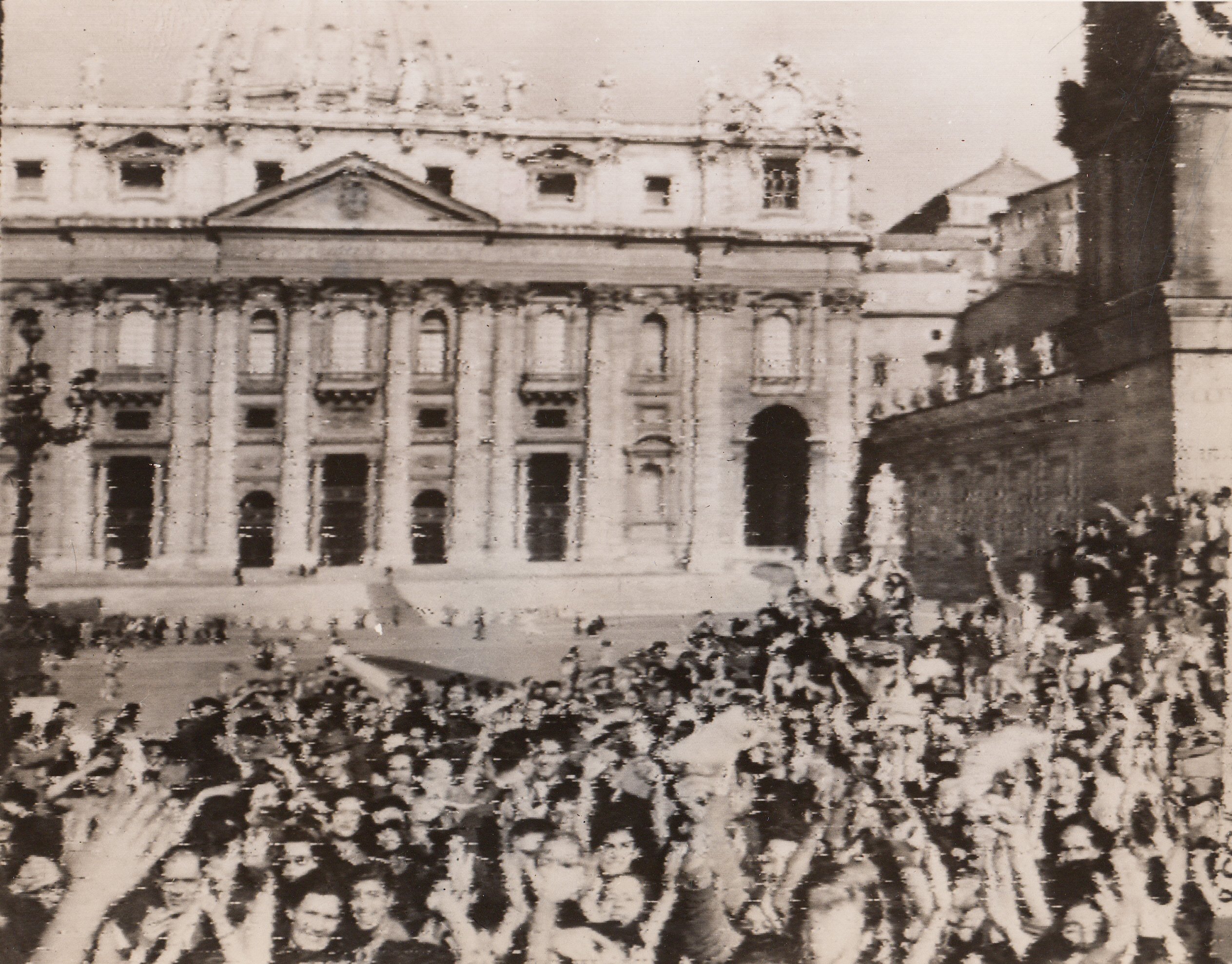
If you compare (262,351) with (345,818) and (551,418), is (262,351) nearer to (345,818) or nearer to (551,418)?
(551,418)

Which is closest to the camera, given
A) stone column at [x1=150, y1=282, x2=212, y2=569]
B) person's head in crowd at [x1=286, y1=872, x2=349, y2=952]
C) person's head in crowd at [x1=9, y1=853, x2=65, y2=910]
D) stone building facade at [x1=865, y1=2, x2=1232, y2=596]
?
person's head in crowd at [x1=286, y1=872, x2=349, y2=952]

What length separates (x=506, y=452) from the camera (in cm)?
390

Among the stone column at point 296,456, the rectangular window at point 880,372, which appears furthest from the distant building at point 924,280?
the stone column at point 296,456

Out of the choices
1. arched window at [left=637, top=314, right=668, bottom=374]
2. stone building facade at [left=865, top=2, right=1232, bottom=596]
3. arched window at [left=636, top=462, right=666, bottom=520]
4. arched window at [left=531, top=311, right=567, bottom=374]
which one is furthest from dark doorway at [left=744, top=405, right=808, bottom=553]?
arched window at [left=531, top=311, right=567, bottom=374]

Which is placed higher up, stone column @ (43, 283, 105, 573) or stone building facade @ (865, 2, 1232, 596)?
stone building facade @ (865, 2, 1232, 596)

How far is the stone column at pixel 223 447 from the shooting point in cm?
382

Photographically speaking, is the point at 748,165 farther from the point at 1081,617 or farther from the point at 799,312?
the point at 1081,617

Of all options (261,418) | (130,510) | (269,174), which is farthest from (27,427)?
(269,174)

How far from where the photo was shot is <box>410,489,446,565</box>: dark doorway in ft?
12.7

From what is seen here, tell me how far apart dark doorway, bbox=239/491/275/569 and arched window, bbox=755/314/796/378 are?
76.4 inches

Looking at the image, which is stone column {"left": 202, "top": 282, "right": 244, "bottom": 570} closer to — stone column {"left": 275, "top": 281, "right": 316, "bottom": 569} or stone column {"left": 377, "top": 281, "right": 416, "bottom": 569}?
stone column {"left": 275, "top": 281, "right": 316, "bottom": 569}

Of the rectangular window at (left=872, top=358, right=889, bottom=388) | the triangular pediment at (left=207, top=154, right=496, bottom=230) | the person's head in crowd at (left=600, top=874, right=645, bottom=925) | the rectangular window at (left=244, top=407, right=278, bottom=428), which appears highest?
the triangular pediment at (left=207, top=154, right=496, bottom=230)

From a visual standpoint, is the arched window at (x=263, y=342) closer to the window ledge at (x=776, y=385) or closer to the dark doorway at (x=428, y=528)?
the dark doorway at (x=428, y=528)

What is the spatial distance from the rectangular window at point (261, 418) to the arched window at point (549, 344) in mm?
981
